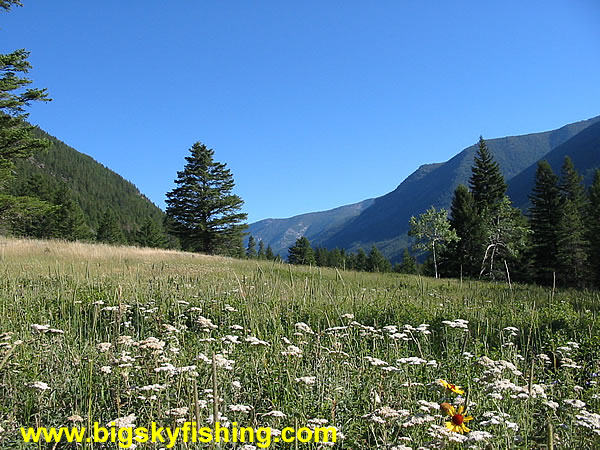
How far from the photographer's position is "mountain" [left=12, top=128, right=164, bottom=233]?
368 ft

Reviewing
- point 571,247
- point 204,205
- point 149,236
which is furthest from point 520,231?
Answer: point 149,236

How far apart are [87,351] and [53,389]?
0.71 meters

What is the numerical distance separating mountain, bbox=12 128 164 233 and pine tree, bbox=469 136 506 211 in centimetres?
9175

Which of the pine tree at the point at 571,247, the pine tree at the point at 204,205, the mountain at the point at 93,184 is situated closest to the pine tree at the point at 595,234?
the pine tree at the point at 571,247

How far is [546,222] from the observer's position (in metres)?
33.3

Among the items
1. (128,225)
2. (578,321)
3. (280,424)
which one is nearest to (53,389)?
(280,424)

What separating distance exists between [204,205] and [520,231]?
85.3ft

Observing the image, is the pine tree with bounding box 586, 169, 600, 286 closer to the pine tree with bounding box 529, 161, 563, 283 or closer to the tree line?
the tree line

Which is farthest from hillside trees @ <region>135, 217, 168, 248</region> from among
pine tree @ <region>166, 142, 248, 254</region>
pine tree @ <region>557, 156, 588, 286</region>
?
pine tree @ <region>557, 156, 588, 286</region>

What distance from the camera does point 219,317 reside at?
15.6 feet

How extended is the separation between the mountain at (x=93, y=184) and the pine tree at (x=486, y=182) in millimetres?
91746

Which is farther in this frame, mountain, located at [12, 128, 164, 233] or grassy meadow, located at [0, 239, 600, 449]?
mountain, located at [12, 128, 164, 233]

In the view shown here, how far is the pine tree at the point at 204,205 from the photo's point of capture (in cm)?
3469

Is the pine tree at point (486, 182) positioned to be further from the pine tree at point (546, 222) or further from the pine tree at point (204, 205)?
the pine tree at point (204, 205)
